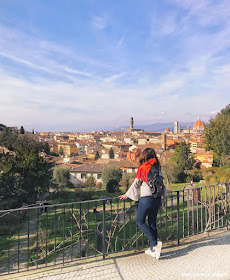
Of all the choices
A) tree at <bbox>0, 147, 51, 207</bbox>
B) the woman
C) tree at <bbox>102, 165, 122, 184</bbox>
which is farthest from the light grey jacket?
tree at <bbox>102, 165, 122, 184</bbox>

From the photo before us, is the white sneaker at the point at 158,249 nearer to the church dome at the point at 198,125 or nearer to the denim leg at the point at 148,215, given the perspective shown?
the denim leg at the point at 148,215

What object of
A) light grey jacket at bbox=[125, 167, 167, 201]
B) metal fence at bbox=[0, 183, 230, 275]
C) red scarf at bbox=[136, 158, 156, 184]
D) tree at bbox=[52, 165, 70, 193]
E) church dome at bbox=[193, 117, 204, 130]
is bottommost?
tree at bbox=[52, 165, 70, 193]

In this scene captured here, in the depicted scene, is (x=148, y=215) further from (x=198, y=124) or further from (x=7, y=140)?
(x=198, y=124)

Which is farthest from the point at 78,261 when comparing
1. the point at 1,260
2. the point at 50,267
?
the point at 1,260

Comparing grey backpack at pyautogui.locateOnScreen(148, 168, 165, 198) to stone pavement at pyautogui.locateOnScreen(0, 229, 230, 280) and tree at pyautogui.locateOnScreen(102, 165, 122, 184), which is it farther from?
tree at pyautogui.locateOnScreen(102, 165, 122, 184)

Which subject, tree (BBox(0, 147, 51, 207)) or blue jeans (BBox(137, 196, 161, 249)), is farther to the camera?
tree (BBox(0, 147, 51, 207))

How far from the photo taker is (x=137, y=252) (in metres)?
3.54

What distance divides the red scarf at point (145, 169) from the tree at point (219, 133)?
69.3ft

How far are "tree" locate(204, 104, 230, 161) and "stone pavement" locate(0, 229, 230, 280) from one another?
804 inches

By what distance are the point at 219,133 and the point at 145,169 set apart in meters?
22.1

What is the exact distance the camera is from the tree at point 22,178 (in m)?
18.8

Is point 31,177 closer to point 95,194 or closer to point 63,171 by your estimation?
point 95,194

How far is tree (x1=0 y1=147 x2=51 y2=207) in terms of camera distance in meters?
18.8

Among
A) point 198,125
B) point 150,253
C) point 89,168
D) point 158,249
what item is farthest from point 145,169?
point 198,125
